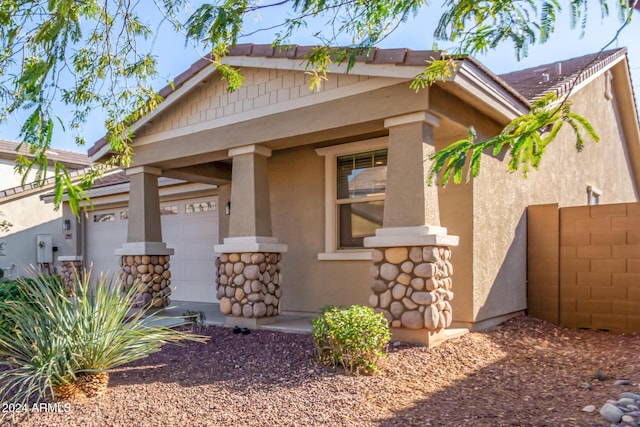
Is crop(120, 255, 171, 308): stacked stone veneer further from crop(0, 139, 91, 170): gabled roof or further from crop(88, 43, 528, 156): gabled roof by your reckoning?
crop(0, 139, 91, 170): gabled roof

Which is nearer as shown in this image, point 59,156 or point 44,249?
point 44,249

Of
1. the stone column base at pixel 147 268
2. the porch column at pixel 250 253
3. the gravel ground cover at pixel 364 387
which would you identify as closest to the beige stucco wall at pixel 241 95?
the porch column at pixel 250 253

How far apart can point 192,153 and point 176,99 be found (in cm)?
100

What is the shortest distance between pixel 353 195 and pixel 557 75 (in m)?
5.80

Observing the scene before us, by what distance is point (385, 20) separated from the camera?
15.2 feet

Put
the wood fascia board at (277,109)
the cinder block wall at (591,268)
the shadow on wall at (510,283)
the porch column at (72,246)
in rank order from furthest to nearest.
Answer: the porch column at (72,246), the cinder block wall at (591,268), the shadow on wall at (510,283), the wood fascia board at (277,109)

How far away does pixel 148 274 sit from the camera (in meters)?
9.14

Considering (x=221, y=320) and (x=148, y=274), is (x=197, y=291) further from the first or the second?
(x=221, y=320)

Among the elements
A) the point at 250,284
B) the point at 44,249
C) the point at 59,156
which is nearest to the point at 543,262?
the point at 250,284

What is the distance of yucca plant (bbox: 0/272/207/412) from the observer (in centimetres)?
451

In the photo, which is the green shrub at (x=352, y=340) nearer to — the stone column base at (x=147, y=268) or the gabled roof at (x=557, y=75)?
the stone column base at (x=147, y=268)

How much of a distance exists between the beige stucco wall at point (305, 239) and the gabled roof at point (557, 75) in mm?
4009

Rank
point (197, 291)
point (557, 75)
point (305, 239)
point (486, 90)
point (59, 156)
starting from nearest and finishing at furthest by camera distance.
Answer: point (486, 90)
point (305, 239)
point (557, 75)
point (197, 291)
point (59, 156)

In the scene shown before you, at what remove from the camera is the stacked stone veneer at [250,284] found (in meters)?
7.48
